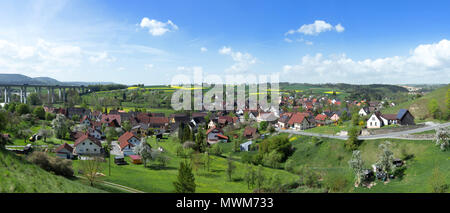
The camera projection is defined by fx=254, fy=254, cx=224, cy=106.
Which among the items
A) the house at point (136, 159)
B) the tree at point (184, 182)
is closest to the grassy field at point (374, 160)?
the tree at point (184, 182)

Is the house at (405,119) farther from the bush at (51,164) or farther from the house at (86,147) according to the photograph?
the house at (86,147)

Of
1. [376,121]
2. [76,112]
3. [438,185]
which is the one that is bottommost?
[438,185]

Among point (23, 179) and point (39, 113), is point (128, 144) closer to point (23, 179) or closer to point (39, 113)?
point (23, 179)

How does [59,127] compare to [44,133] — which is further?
[59,127]

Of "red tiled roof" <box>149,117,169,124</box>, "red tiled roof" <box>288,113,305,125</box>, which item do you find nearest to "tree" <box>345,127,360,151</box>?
"red tiled roof" <box>288,113,305,125</box>

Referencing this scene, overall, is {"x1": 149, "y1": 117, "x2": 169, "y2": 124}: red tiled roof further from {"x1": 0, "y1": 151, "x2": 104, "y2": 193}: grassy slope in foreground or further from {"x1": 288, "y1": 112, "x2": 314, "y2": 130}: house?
{"x1": 0, "y1": 151, "x2": 104, "y2": 193}: grassy slope in foreground

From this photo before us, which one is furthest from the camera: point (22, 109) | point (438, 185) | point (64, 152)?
point (22, 109)

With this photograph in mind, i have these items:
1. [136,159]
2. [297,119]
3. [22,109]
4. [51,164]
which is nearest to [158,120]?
[22,109]
